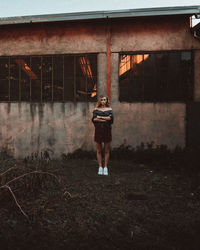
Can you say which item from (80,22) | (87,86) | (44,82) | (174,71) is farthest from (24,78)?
(174,71)

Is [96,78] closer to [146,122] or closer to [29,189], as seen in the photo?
[146,122]

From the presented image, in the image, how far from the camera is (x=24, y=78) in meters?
6.78

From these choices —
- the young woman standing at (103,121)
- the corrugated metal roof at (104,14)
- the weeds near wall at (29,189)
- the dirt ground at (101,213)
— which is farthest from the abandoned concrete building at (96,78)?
the weeds near wall at (29,189)

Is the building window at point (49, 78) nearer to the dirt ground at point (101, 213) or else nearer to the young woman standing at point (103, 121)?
the young woman standing at point (103, 121)

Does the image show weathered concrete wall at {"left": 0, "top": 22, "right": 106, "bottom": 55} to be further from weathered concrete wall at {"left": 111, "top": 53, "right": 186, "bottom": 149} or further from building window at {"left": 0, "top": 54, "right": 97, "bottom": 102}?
weathered concrete wall at {"left": 111, "top": 53, "right": 186, "bottom": 149}

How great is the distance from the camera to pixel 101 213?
2777 millimetres

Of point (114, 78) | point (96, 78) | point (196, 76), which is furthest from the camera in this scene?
point (96, 78)

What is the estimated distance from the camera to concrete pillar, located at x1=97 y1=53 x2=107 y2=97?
21.0 ft

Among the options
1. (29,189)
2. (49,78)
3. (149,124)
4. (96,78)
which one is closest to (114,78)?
(96,78)

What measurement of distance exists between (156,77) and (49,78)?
3636 mm

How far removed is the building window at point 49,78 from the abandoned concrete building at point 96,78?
3 centimetres

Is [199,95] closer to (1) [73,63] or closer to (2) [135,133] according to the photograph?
(2) [135,133]

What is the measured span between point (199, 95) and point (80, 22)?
14.9 feet

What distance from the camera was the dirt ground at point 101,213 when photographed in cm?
212
